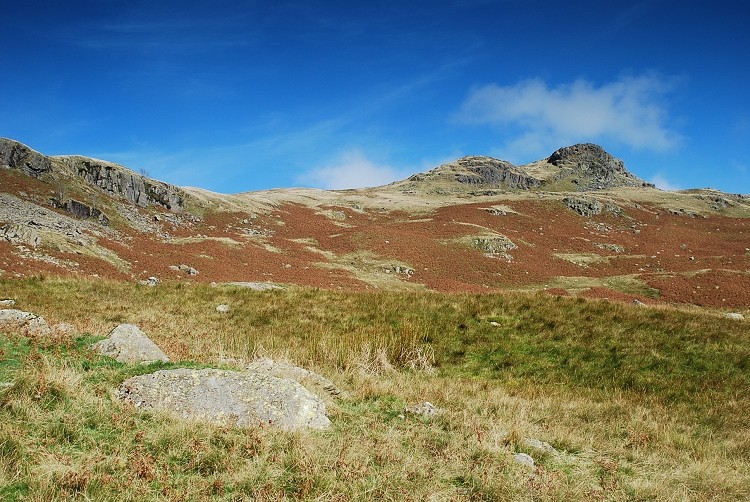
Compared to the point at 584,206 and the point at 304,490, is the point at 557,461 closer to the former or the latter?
the point at 304,490

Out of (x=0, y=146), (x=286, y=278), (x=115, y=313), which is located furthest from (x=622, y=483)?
(x=0, y=146)

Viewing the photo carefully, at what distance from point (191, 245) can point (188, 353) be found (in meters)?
38.3

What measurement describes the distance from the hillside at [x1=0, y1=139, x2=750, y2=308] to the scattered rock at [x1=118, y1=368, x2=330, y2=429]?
2454 centimetres

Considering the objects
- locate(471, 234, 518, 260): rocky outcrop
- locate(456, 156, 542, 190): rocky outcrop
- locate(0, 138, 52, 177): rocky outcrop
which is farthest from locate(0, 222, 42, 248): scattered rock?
locate(456, 156, 542, 190): rocky outcrop

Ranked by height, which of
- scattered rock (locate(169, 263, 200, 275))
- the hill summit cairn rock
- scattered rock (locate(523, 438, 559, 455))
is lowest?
scattered rock (locate(523, 438, 559, 455))

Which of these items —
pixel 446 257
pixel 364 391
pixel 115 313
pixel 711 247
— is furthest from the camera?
pixel 711 247

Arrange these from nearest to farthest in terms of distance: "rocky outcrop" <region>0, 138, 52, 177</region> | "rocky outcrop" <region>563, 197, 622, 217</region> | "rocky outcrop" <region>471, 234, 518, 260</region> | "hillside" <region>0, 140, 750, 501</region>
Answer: "hillside" <region>0, 140, 750, 501</region>, "rocky outcrop" <region>0, 138, 52, 177</region>, "rocky outcrop" <region>471, 234, 518, 260</region>, "rocky outcrop" <region>563, 197, 622, 217</region>

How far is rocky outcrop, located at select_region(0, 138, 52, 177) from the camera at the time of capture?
4856cm

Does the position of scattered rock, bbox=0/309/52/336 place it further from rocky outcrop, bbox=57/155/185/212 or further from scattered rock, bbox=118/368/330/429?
rocky outcrop, bbox=57/155/185/212

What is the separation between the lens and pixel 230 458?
5242 millimetres

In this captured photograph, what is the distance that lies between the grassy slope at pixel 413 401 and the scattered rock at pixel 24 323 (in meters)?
0.62

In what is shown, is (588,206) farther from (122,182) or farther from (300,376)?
(300,376)

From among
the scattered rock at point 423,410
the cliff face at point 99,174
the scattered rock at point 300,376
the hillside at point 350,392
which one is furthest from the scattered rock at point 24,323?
the cliff face at point 99,174

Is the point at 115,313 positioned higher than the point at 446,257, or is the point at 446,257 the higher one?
the point at 446,257
